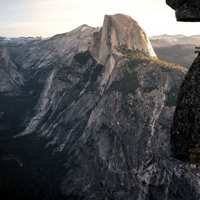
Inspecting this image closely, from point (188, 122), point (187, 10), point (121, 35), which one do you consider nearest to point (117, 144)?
point (121, 35)

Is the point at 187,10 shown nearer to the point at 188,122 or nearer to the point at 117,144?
the point at 188,122

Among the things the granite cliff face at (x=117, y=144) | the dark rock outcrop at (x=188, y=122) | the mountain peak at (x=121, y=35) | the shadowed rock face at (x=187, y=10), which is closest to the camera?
the dark rock outcrop at (x=188, y=122)

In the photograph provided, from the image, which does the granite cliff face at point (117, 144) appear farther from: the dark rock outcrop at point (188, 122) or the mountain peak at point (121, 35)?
the dark rock outcrop at point (188, 122)

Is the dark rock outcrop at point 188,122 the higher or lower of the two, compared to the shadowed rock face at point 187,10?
lower

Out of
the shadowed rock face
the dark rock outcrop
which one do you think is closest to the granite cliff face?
the dark rock outcrop

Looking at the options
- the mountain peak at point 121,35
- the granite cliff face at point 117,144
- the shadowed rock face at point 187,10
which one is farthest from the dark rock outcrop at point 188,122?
the mountain peak at point 121,35

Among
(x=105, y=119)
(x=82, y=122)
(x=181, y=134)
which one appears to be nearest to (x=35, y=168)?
(x=82, y=122)

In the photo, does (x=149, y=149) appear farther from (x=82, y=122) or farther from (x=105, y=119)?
(x=82, y=122)

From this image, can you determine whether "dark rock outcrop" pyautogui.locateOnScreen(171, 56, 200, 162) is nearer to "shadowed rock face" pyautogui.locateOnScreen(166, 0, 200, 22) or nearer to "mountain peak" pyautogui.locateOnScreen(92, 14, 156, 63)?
"shadowed rock face" pyautogui.locateOnScreen(166, 0, 200, 22)
